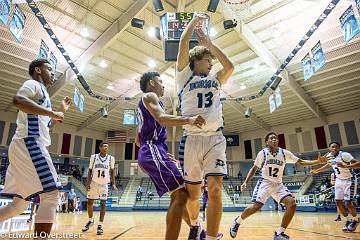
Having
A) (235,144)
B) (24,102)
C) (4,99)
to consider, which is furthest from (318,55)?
(4,99)

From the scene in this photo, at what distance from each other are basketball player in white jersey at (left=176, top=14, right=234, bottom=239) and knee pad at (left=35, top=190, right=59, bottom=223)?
116 centimetres

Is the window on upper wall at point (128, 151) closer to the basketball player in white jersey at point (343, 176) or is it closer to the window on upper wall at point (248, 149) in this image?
the window on upper wall at point (248, 149)

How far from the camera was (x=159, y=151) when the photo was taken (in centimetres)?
276

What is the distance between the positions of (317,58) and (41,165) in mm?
10914

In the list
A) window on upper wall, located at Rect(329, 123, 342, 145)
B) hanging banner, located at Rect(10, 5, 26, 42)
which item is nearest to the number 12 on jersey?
hanging banner, located at Rect(10, 5, 26, 42)

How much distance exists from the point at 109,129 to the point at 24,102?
86.4 ft

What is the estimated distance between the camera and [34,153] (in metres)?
2.39

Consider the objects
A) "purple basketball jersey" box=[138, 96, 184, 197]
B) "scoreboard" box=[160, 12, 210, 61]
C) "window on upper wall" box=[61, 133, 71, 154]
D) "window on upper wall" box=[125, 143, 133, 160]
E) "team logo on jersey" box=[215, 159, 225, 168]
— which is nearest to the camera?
"purple basketball jersey" box=[138, 96, 184, 197]

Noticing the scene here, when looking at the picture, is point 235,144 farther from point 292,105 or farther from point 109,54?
point 109,54

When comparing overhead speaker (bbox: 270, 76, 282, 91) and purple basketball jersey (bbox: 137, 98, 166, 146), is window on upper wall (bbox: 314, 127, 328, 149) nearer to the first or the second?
overhead speaker (bbox: 270, 76, 282, 91)

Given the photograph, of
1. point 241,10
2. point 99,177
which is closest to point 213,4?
point 241,10

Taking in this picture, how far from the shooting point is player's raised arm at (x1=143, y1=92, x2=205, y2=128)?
224 cm

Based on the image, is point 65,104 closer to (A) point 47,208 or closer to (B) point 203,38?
(A) point 47,208

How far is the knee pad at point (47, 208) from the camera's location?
2.27m
